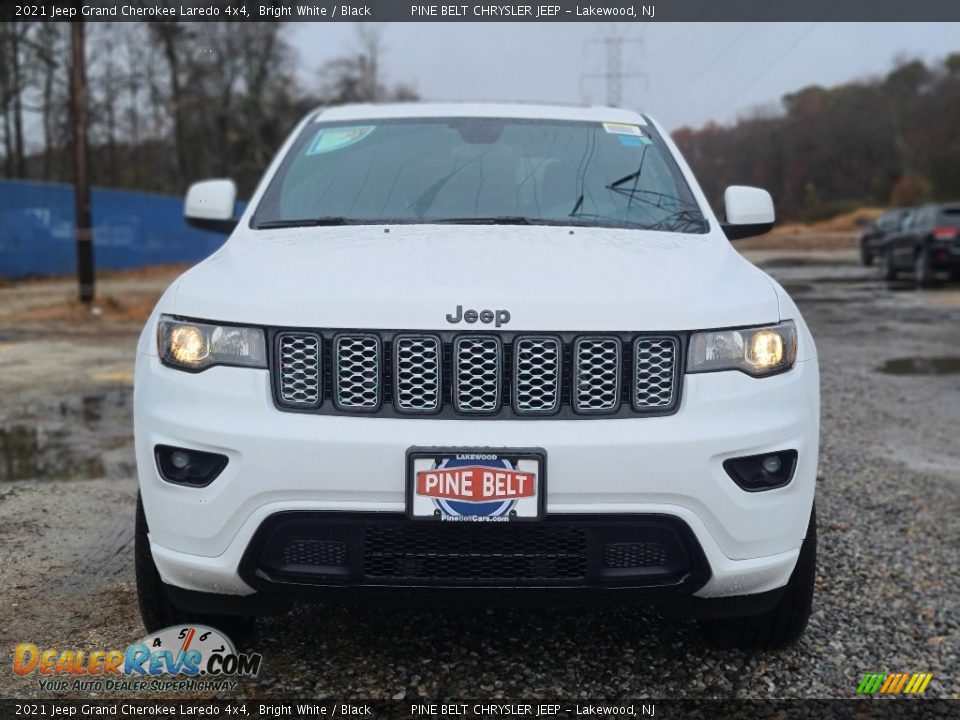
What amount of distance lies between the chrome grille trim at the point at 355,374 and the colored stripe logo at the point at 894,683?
160 centimetres

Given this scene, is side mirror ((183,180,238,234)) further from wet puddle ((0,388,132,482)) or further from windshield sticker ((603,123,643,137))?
wet puddle ((0,388,132,482))

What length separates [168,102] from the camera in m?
41.3

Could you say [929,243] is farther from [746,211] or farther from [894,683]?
[894,683]

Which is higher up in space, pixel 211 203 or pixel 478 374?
pixel 211 203

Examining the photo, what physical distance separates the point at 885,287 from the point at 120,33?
3280cm

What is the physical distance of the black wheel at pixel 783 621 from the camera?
2709mm

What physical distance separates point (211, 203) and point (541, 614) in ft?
6.50

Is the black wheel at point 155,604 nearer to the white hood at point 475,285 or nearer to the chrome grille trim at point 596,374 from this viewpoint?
the white hood at point 475,285

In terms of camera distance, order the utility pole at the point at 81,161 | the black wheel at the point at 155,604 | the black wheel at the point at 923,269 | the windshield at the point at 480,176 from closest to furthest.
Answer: the black wheel at the point at 155,604 → the windshield at the point at 480,176 → the utility pole at the point at 81,161 → the black wheel at the point at 923,269

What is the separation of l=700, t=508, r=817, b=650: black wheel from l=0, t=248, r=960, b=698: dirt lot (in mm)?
62

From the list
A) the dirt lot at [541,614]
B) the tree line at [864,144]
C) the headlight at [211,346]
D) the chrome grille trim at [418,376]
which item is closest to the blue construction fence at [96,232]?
the dirt lot at [541,614]

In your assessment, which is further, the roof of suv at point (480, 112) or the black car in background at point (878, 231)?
the black car in background at point (878, 231)

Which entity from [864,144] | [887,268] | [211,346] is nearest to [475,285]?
[211,346]

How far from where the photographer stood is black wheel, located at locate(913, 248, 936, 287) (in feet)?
63.5
